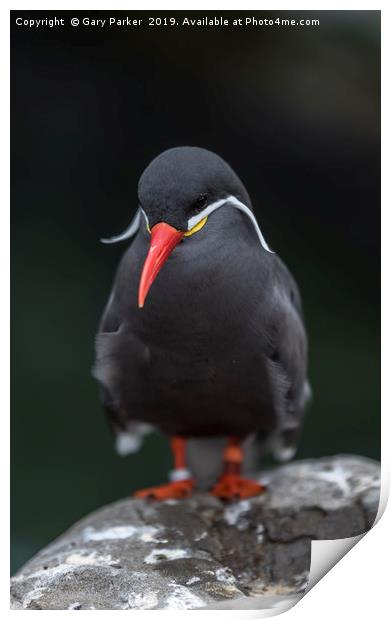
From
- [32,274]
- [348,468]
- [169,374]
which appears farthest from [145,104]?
[348,468]

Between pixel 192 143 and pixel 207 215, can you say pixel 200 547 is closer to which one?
pixel 207 215

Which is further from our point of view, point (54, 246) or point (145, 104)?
point (54, 246)

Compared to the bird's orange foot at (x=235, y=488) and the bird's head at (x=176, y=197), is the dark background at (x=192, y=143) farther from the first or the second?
the bird's orange foot at (x=235, y=488)

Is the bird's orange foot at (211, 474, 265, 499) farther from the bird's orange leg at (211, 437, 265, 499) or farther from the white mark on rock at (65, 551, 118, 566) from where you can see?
the white mark on rock at (65, 551, 118, 566)

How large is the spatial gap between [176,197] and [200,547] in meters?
1.34

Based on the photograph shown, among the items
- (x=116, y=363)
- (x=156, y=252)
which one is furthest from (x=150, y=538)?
(x=156, y=252)

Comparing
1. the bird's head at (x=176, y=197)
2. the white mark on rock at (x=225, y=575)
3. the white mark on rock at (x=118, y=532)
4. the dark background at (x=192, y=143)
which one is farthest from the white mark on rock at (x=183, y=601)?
the bird's head at (x=176, y=197)

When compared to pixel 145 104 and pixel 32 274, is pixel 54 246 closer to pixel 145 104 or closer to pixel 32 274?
pixel 32 274

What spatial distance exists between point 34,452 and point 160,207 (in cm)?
130

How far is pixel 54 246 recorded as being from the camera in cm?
338

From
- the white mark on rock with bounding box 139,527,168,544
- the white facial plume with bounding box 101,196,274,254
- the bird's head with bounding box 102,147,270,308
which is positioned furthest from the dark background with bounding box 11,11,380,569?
the white mark on rock with bounding box 139,527,168,544

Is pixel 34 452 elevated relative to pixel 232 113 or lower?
lower
